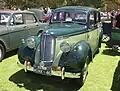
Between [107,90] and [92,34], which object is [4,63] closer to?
[92,34]

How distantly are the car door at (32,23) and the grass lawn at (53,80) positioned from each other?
2.07m

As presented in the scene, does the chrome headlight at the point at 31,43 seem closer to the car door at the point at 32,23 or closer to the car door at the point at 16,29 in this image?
the car door at the point at 16,29

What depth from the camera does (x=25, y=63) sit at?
5.85 m

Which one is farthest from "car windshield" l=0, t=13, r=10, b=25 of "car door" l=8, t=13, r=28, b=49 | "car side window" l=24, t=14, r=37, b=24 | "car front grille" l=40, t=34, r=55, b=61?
"car front grille" l=40, t=34, r=55, b=61

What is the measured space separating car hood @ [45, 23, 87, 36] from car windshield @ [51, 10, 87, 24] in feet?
0.74

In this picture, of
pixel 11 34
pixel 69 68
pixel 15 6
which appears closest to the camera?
pixel 69 68

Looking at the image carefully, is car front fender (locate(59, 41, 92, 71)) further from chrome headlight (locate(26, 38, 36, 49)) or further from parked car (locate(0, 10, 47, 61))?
parked car (locate(0, 10, 47, 61))

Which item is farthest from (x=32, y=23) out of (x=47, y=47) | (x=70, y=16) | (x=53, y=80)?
(x=47, y=47)

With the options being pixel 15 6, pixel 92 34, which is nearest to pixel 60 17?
pixel 92 34

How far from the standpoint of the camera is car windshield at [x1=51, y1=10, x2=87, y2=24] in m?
7.13

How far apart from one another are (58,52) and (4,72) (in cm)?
208

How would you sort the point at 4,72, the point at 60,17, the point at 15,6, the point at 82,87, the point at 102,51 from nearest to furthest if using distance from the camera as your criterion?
the point at 82,87
the point at 4,72
the point at 60,17
the point at 102,51
the point at 15,6

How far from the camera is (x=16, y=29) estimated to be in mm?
8523

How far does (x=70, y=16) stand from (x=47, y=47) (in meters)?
1.87
